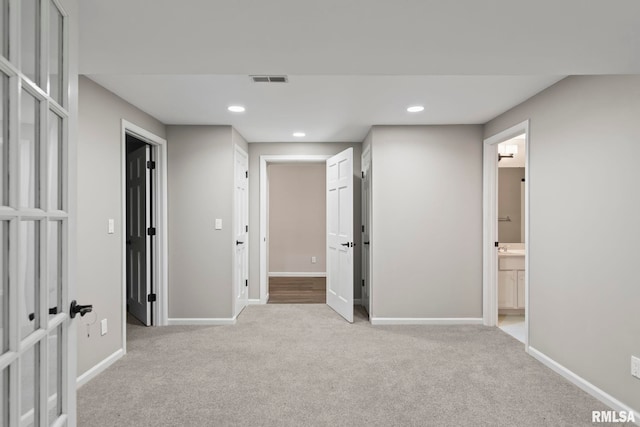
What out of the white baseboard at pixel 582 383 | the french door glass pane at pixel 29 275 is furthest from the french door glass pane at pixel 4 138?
the white baseboard at pixel 582 383

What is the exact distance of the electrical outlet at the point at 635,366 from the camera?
6.98 feet

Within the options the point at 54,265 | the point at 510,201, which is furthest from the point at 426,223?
the point at 54,265

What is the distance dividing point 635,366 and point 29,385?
292 cm

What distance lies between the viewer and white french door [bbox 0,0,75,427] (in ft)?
2.67

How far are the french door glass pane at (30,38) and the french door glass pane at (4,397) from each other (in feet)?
2.31

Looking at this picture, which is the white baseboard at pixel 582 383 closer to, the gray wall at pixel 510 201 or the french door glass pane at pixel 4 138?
the gray wall at pixel 510 201

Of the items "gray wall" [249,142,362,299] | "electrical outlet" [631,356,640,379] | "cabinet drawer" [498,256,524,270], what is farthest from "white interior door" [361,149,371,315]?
"electrical outlet" [631,356,640,379]

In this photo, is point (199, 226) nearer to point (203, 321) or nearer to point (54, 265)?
point (203, 321)

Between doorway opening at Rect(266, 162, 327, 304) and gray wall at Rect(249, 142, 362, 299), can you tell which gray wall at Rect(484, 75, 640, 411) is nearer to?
gray wall at Rect(249, 142, 362, 299)

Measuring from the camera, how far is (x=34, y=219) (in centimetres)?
93

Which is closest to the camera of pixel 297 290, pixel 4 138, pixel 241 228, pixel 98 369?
pixel 4 138

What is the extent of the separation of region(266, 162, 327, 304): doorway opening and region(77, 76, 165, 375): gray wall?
14.0 feet

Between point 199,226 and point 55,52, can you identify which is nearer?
point 55,52

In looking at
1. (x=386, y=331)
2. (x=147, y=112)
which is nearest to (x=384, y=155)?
(x=386, y=331)
